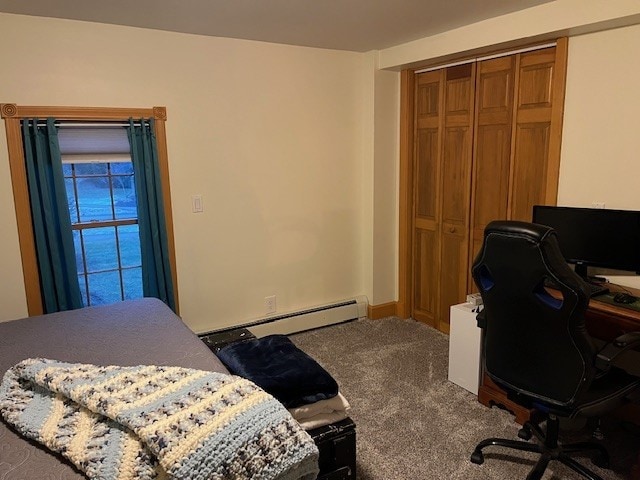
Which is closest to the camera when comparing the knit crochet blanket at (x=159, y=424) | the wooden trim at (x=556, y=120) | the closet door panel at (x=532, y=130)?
the knit crochet blanket at (x=159, y=424)

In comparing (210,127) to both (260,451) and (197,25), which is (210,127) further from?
(260,451)

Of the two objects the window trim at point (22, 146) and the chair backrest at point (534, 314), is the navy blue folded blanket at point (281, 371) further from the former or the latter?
the window trim at point (22, 146)

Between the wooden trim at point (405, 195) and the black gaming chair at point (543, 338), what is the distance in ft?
6.69

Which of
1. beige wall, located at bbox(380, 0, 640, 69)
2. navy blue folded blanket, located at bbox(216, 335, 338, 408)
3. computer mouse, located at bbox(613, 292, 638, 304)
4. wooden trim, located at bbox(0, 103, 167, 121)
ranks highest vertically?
beige wall, located at bbox(380, 0, 640, 69)

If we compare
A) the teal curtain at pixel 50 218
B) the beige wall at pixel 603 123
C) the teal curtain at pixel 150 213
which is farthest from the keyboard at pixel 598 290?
the teal curtain at pixel 50 218

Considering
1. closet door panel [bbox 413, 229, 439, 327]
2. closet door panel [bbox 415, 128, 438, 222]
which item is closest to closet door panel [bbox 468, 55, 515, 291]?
closet door panel [bbox 415, 128, 438, 222]

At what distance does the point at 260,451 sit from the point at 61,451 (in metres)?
0.57

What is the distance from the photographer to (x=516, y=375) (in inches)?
80.7

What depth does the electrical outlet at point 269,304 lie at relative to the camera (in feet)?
12.6

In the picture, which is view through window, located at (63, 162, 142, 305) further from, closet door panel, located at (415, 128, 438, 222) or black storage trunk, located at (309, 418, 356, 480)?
closet door panel, located at (415, 128, 438, 222)

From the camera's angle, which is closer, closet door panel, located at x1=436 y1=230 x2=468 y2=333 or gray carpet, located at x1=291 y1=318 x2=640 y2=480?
gray carpet, located at x1=291 y1=318 x2=640 y2=480

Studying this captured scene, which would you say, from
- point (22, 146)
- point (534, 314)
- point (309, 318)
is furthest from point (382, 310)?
point (22, 146)

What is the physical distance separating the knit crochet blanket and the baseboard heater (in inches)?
83.4

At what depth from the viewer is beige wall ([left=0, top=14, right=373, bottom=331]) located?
2.91m
